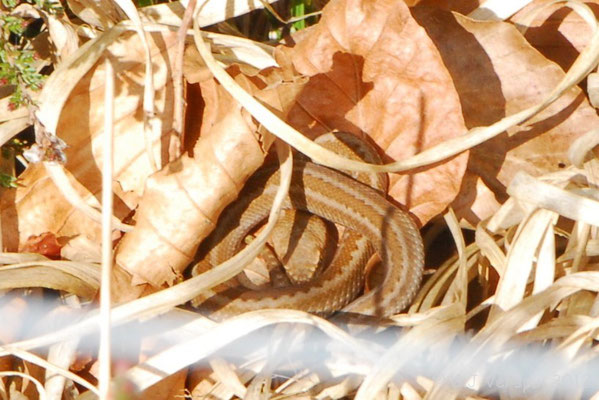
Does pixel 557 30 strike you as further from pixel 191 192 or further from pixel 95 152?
pixel 95 152

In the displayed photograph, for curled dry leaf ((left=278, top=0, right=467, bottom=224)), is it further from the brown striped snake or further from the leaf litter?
the brown striped snake

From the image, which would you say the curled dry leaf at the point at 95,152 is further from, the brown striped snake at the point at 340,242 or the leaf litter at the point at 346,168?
the brown striped snake at the point at 340,242

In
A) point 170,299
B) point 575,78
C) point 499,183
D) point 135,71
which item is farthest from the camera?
point 499,183

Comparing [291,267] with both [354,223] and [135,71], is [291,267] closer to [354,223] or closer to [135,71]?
[354,223]

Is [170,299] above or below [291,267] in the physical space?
above

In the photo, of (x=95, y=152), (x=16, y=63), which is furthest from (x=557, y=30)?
(x=16, y=63)

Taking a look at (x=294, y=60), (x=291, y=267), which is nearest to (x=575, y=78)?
(x=294, y=60)
